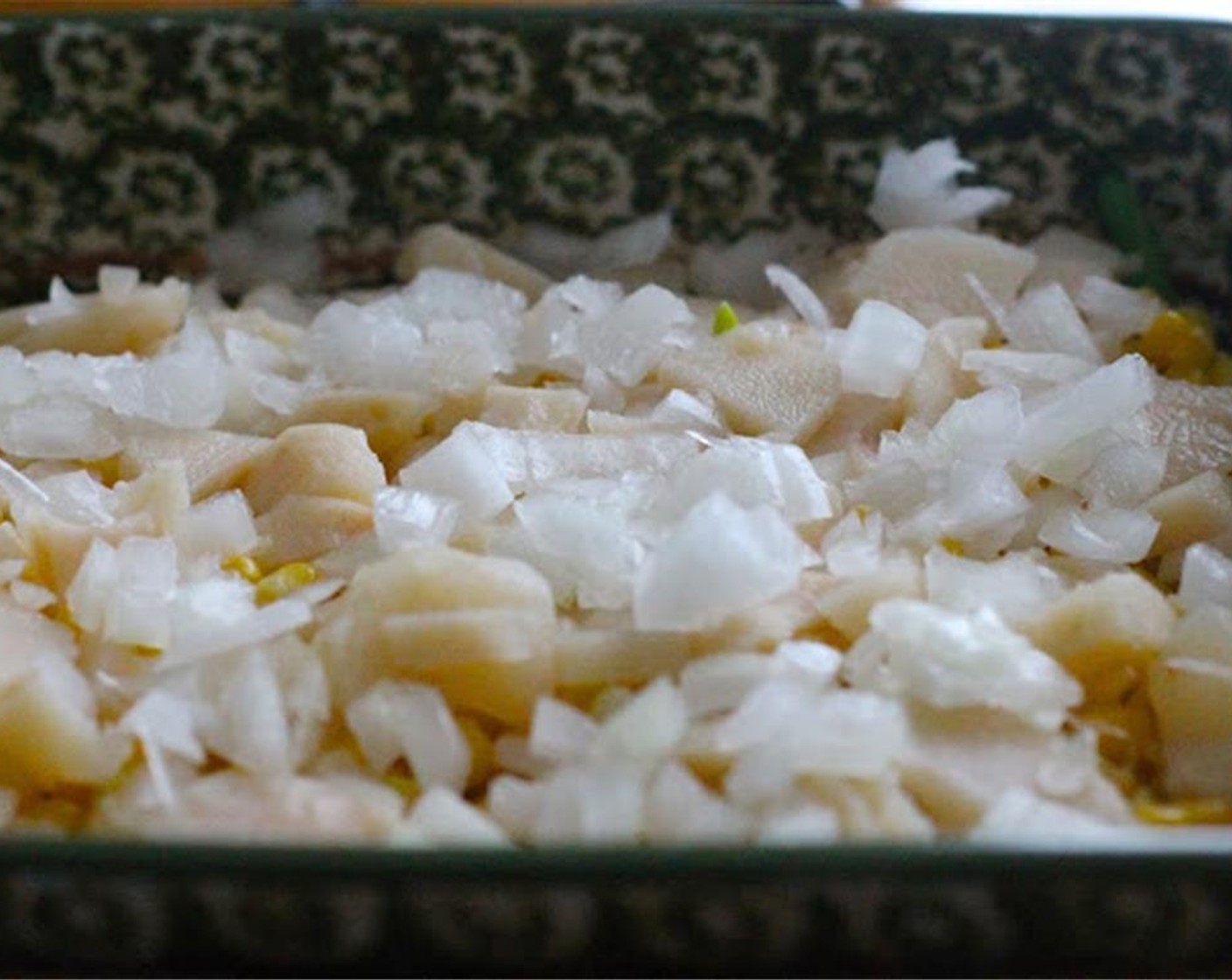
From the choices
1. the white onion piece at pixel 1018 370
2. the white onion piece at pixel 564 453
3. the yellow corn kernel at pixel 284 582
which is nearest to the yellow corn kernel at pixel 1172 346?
the white onion piece at pixel 1018 370

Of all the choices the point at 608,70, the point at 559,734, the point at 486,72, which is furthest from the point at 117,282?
the point at 559,734

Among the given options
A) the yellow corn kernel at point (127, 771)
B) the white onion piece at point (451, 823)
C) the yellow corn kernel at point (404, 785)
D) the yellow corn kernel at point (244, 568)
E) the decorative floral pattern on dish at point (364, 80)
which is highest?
the decorative floral pattern on dish at point (364, 80)

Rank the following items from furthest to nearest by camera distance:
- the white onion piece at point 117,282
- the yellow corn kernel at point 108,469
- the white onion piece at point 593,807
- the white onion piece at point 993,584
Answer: the white onion piece at point 117,282 → the yellow corn kernel at point 108,469 → the white onion piece at point 993,584 → the white onion piece at point 593,807

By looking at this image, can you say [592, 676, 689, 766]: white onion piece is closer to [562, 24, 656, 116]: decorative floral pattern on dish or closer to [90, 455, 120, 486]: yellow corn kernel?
[90, 455, 120, 486]: yellow corn kernel

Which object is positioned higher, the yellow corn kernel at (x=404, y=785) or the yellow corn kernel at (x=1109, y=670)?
the yellow corn kernel at (x=1109, y=670)

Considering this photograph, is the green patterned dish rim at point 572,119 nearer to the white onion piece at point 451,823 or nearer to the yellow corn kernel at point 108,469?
the yellow corn kernel at point 108,469

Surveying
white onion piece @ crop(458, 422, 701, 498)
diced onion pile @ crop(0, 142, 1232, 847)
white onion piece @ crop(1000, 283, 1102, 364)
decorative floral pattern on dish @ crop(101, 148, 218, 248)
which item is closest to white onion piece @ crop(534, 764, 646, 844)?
diced onion pile @ crop(0, 142, 1232, 847)

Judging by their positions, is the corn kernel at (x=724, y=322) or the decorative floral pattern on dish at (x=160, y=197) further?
the decorative floral pattern on dish at (x=160, y=197)
